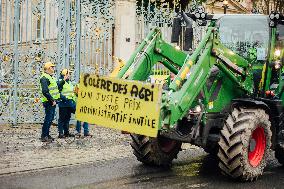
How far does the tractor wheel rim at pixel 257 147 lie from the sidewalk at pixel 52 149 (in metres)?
3.15

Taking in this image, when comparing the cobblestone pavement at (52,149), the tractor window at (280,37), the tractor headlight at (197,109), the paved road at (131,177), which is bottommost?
the cobblestone pavement at (52,149)

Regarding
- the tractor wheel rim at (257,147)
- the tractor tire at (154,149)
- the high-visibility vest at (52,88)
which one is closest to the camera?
the tractor wheel rim at (257,147)

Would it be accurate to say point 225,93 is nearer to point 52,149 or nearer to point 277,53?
point 277,53

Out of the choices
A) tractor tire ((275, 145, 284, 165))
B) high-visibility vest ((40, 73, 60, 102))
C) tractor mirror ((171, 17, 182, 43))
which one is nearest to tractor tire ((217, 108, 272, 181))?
tractor tire ((275, 145, 284, 165))

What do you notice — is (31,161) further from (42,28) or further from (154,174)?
(42,28)

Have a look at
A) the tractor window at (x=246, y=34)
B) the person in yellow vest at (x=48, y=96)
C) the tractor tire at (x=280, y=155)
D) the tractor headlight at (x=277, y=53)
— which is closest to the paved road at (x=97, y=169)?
the tractor tire at (x=280, y=155)

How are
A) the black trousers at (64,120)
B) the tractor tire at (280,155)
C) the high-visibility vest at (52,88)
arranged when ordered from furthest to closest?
1. the black trousers at (64,120)
2. the high-visibility vest at (52,88)
3. the tractor tire at (280,155)

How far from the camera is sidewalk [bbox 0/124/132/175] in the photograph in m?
10.1

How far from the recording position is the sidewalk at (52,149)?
10117mm

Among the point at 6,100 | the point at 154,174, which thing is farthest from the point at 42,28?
the point at 154,174

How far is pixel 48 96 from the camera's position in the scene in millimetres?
12836

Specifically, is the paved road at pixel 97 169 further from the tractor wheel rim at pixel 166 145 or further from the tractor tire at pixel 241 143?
the tractor wheel rim at pixel 166 145

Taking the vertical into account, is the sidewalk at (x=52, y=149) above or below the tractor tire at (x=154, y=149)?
below

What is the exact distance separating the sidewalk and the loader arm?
252cm
